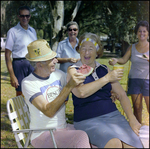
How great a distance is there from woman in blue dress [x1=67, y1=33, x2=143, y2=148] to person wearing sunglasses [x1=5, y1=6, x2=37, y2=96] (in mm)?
1580

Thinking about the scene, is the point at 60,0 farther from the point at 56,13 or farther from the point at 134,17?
the point at 134,17

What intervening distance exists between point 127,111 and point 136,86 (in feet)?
4.25

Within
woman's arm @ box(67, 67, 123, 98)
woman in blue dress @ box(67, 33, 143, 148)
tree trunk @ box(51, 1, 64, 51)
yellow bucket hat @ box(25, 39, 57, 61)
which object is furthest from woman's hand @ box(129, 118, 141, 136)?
tree trunk @ box(51, 1, 64, 51)

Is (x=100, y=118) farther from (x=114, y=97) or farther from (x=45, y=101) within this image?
(x=45, y=101)

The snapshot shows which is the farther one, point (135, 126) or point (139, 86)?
point (139, 86)

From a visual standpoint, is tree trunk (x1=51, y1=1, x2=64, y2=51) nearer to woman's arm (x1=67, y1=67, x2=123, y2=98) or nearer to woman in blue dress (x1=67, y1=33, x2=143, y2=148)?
woman in blue dress (x1=67, y1=33, x2=143, y2=148)

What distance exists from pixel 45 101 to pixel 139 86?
1.92 metres

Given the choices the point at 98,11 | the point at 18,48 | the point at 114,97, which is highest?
the point at 98,11

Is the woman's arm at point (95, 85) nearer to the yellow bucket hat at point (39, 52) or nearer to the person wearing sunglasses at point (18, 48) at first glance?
the yellow bucket hat at point (39, 52)

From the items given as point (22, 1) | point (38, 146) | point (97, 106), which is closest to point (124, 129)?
point (97, 106)

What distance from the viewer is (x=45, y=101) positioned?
2.09m

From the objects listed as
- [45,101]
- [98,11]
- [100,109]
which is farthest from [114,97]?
[98,11]

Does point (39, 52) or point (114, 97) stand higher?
point (39, 52)

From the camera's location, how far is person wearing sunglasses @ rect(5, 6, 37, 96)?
144 inches
